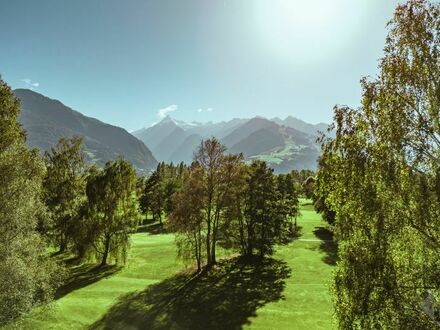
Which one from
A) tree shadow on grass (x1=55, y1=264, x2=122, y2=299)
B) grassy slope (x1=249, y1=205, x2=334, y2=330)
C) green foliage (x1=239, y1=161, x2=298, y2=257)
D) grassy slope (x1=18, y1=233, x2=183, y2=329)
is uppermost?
green foliage (x1=239, y1=161, x2=298, y2=257)

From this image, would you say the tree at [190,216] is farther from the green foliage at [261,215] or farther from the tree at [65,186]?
the tree at [65,186]

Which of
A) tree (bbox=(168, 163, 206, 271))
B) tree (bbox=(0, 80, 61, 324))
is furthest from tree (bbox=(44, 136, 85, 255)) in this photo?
tree (bbox=(0, 80, 61, 324))

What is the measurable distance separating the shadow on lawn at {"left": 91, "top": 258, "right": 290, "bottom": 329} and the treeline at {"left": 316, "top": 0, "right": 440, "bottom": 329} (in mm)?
21003

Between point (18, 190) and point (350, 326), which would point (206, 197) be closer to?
point (18, 190)

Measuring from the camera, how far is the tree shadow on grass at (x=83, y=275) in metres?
38.0

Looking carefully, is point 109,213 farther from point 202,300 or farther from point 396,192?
point 396,192

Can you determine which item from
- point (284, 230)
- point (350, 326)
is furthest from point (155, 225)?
point (350, 326)

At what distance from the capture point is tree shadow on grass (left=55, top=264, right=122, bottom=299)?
125 ft

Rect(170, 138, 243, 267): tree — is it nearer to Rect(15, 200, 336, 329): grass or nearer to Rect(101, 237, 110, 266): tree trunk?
Rect(15, 200, 336, 329): grass

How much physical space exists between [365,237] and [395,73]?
6504 millimetres

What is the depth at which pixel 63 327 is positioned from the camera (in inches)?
1120

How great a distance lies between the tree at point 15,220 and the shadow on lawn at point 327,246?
148 ft

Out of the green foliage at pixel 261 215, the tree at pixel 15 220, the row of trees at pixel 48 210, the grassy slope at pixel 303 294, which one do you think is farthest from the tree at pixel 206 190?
the tree at pixel 15 220

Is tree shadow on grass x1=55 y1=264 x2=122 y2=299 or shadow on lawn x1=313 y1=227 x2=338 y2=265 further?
shadow on lawn x1=313 y1=227 x2=338 y2=265
